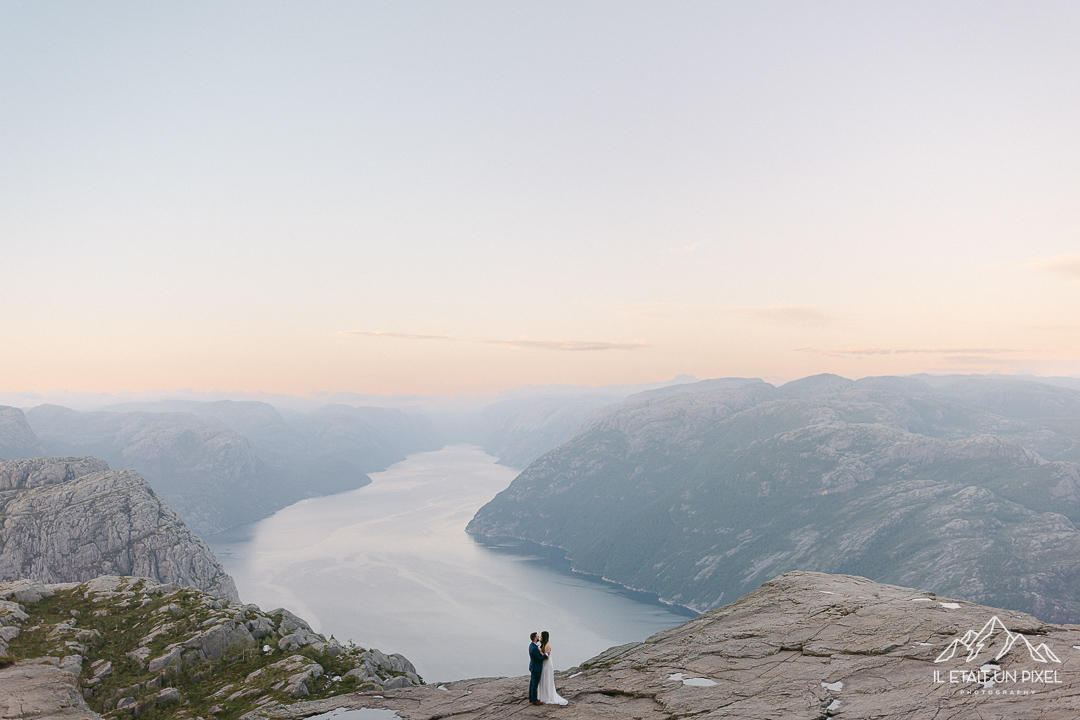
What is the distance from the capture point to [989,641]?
90.5 feet

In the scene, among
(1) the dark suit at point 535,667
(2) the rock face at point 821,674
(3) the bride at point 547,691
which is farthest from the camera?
(3) the bride at point 547,691

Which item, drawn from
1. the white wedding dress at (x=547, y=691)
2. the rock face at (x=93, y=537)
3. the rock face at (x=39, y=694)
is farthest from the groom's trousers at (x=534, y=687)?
the rock face at (x=93, y=537)

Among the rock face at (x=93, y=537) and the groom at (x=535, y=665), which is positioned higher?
the groom at (x=535, y=665)

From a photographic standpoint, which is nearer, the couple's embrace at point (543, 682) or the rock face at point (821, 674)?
the rock face at point (821, 674)

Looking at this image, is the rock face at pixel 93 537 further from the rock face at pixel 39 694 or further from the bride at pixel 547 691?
the bride at pixel 547 691

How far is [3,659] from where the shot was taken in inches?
1522

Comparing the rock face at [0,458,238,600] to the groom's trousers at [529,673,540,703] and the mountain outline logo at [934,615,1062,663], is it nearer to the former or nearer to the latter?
the groom's trousers at [529,673,540,703]

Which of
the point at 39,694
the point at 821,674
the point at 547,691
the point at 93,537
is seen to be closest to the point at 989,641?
the point at 821,674

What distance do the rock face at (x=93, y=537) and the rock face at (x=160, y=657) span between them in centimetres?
12102

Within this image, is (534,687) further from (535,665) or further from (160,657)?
(160,657)

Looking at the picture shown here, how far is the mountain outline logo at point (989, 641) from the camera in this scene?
25312 millimetres

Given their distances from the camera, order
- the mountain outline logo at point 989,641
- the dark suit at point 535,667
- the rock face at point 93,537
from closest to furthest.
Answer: the mountain outline logo at point 989,641, the dark suit at point 535,667, the rock face at point 93,537

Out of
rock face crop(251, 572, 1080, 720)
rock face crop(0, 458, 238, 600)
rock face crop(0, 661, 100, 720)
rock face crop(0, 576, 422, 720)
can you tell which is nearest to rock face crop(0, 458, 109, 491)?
rock face crop(0, 458, 238, 600)

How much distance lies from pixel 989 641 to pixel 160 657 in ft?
202
